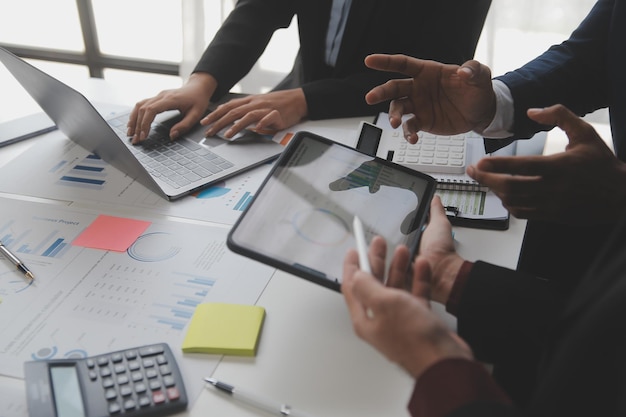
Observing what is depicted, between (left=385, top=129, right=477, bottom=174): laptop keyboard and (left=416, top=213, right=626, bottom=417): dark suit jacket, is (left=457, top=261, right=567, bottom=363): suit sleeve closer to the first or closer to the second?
(left=416, top=213, right=626, bottom=417): dark suit jacket

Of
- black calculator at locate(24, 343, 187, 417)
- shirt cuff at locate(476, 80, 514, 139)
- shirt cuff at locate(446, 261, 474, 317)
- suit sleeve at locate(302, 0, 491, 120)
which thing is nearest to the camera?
black calculator at locate(24, 343, 187, 417)

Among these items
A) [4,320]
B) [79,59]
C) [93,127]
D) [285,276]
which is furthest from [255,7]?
[79,59]

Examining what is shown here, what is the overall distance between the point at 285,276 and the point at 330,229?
12 centimetres

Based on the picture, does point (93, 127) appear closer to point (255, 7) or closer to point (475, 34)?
point (255, 7)

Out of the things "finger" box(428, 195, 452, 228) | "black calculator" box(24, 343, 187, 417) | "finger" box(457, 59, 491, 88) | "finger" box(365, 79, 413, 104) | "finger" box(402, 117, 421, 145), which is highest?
"finger" box(457, 59, 491, 88)

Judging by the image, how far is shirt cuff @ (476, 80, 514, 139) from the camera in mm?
1125

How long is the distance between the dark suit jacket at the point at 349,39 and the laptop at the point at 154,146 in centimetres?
21

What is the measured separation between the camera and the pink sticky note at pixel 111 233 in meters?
0.93

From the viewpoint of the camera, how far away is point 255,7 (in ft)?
5.13

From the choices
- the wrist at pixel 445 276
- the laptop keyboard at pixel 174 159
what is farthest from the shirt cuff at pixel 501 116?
the laptop keyboard at pixel 174 159

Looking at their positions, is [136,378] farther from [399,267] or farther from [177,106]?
[177,106]

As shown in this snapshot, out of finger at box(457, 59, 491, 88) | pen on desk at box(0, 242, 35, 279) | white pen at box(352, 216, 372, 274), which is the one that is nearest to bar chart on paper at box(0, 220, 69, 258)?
pen on desk at box(0, 242, 35, 279)

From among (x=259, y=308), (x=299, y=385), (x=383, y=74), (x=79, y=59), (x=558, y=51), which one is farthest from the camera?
(x=79, y=59)

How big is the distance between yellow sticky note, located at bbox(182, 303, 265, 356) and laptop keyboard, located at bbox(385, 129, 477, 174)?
46 centimetres
